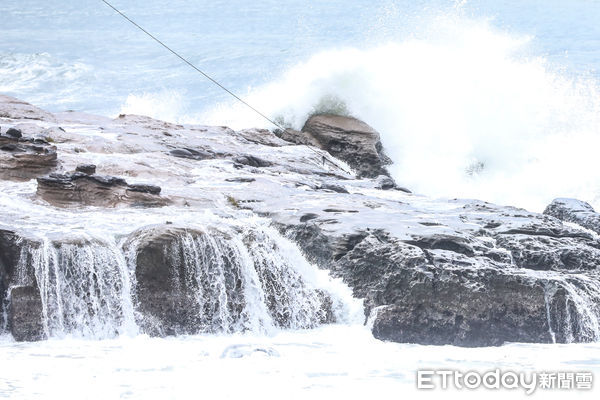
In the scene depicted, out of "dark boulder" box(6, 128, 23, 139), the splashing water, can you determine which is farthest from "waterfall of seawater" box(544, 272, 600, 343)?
"dark boulder" box(6, 128, 23, 139)

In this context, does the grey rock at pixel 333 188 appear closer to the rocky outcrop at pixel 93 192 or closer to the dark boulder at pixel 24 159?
the rocky outcrop at pixel 93 192

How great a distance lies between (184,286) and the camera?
855 centimetres

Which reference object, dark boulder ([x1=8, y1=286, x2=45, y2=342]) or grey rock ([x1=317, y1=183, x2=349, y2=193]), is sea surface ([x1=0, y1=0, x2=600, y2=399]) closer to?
dark boulder ([x1=8, y1=286, x2=45, y2=342])

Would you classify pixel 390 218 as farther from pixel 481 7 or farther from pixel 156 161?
pixel 481 7

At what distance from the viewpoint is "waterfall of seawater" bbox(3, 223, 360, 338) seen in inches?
321

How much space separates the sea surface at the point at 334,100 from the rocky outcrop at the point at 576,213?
3502 mm

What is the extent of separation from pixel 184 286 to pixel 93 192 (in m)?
2.11

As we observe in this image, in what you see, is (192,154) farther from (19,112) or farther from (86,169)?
(19,112)

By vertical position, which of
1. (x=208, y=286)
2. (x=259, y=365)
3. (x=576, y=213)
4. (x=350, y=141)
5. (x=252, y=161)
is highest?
(x=350, y=141)

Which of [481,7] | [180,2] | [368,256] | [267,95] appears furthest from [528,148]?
[180,2]

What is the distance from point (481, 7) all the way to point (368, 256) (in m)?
38.7

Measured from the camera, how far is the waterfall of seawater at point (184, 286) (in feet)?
26.8

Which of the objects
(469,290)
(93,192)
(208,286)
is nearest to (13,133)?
(93,192)

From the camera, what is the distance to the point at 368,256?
357 inches
